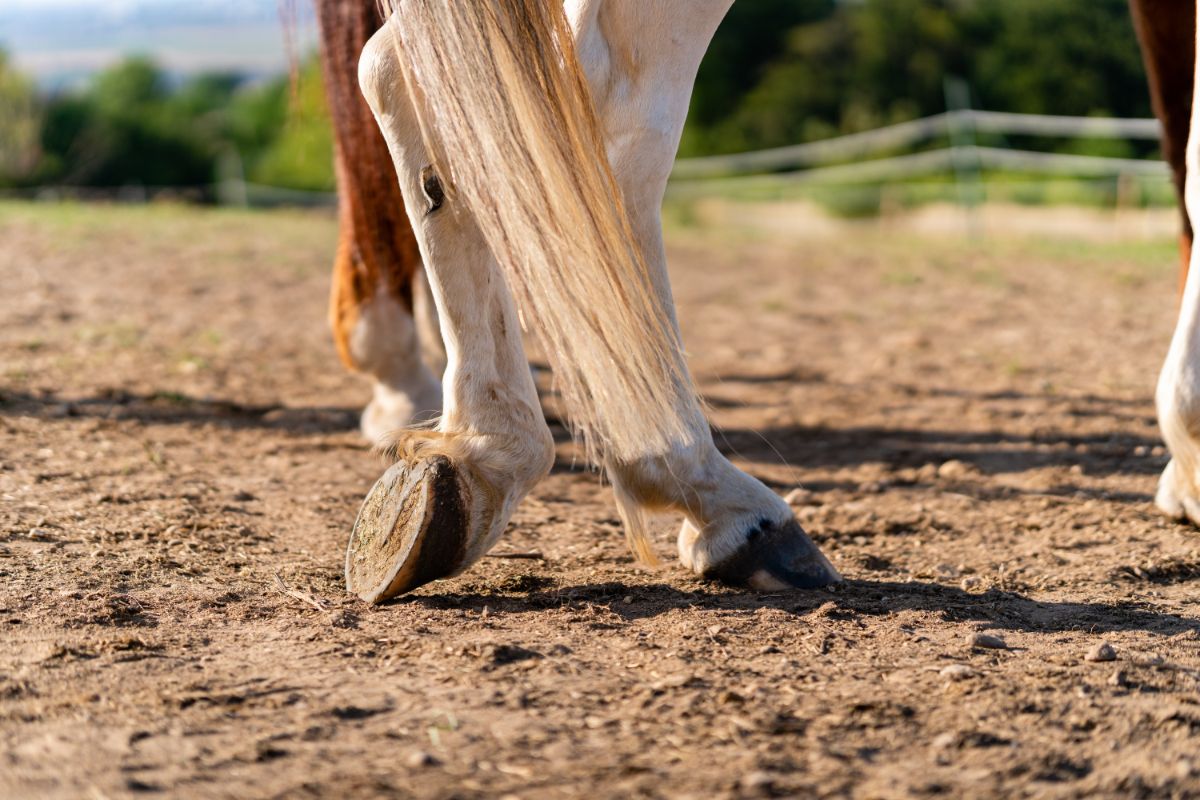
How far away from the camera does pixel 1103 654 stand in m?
1.55

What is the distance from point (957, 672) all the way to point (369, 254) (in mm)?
1934

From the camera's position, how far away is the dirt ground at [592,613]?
1.24m

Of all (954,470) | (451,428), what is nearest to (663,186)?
(451,428)

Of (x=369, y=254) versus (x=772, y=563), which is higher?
(x=369, y=254)

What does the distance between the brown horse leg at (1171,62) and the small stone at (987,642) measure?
1.43 m

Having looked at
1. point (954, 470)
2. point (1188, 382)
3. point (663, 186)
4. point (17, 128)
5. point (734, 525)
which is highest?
point (17, 128)

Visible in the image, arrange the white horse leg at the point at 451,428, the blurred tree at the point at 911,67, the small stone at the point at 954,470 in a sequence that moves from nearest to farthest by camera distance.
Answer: the white horse leg at the point at 451,428, the small stone at the point at 954,470, the blurred tree at the point at 911,67

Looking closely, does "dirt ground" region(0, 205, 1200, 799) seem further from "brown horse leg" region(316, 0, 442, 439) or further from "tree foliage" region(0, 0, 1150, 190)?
"tree foliage" region(0, 0, 1150, 190)

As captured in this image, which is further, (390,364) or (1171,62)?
(390,364)

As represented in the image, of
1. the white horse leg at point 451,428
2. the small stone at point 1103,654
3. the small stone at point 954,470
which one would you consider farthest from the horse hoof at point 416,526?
the small stone at point 954,470

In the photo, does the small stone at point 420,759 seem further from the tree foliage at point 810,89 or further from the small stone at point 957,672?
the tree foliage at point 810,89

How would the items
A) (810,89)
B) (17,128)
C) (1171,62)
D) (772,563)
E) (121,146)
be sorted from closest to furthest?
(772,563)
(1171,62)
(17,128)
(810,89)
(121,146)

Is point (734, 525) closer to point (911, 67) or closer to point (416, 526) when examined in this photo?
point (416, 526)

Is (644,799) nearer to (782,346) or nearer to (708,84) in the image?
(782,346)
